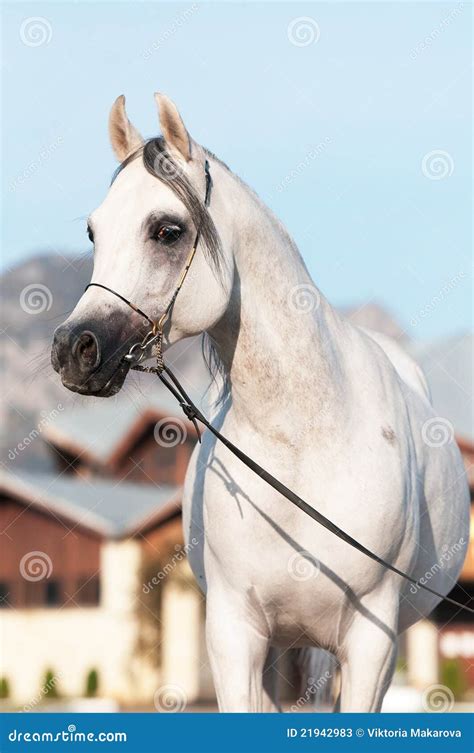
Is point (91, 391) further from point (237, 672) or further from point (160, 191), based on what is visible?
point (237, 672)

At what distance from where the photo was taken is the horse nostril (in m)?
4.75

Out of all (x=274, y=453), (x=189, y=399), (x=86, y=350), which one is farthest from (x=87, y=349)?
(x=274, y=453)

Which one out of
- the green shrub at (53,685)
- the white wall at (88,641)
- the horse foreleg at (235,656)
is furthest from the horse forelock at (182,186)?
the white wall at (88,641)

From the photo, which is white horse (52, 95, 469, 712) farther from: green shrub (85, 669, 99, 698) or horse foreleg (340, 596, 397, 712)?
green shrub (85, 669, 99, 698)

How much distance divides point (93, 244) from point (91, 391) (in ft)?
2.19

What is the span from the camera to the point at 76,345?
15.6 ft

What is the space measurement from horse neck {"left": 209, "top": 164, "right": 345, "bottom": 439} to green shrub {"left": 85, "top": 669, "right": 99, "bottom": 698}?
901 inches

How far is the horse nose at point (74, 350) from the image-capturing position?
4.75 m

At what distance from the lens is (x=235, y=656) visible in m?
5.46

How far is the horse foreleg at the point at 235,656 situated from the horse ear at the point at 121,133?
1.93 meters

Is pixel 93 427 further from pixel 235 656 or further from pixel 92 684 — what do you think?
pixel 235 656

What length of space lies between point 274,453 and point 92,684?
23.0 m

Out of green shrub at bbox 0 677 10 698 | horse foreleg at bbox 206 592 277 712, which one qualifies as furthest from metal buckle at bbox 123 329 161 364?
green shrub at bbox 0 677 10 698
